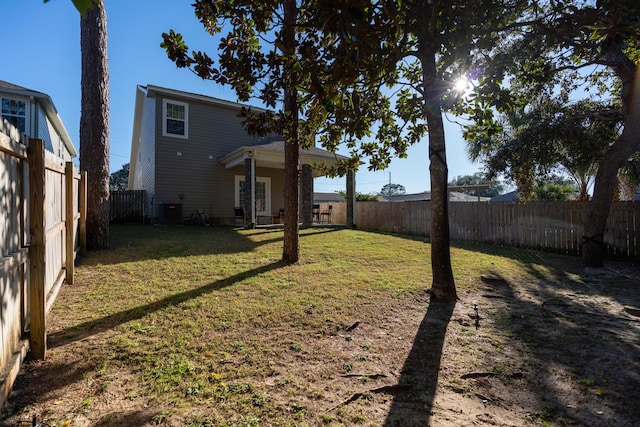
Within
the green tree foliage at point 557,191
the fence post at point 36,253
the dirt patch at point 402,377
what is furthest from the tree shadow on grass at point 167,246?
the green tree foliage at point 557,191

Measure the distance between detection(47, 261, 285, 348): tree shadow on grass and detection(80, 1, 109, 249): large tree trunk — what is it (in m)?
3.94

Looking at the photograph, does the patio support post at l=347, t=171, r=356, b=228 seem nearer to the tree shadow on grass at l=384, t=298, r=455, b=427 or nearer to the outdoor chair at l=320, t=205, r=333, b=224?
the outdoor chair at l=320, t=205, r=333, b=224

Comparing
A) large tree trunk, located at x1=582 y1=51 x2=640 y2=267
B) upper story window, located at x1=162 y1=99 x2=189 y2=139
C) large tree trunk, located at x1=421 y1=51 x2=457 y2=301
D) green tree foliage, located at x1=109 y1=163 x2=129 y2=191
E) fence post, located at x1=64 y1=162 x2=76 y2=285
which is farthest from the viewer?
green tree foliage, located at x1=109 y1=163 x2=129 y2=191

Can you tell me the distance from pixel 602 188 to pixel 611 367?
5.89 m

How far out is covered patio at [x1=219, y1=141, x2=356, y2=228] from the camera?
11.5 meters

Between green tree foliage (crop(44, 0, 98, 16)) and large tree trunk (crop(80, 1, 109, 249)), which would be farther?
large tree trunk (crop(80, 1, 109, 249))

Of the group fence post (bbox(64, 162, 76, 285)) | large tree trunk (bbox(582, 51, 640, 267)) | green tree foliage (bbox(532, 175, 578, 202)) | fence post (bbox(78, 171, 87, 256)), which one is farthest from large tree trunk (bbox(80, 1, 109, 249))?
green tree foliage (bbox(532, 175, 578, 202))

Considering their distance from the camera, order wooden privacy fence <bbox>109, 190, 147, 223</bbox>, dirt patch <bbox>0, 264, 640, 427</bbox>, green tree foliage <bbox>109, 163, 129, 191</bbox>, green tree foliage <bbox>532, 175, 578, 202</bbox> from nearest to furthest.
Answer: dirt patch <bbox>0, 264, 640, 427</bbox>
wooden privacy fence <bbox>109, 190, 147, 223</bbox>
green tree foliage <bbox>532, 175, 578, 202</bbox>
green tree foliage <bbox>109, 163, 129, 191</bbox>

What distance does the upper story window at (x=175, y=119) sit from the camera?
41.1ft

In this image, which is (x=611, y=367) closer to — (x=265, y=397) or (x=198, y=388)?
(x=265, y=397)

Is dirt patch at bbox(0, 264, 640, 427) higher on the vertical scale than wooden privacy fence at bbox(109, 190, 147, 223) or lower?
lower

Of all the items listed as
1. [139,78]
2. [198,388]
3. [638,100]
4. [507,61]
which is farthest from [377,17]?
[139,78]

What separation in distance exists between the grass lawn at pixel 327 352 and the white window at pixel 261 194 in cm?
939

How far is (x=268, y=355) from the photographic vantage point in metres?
2.63
